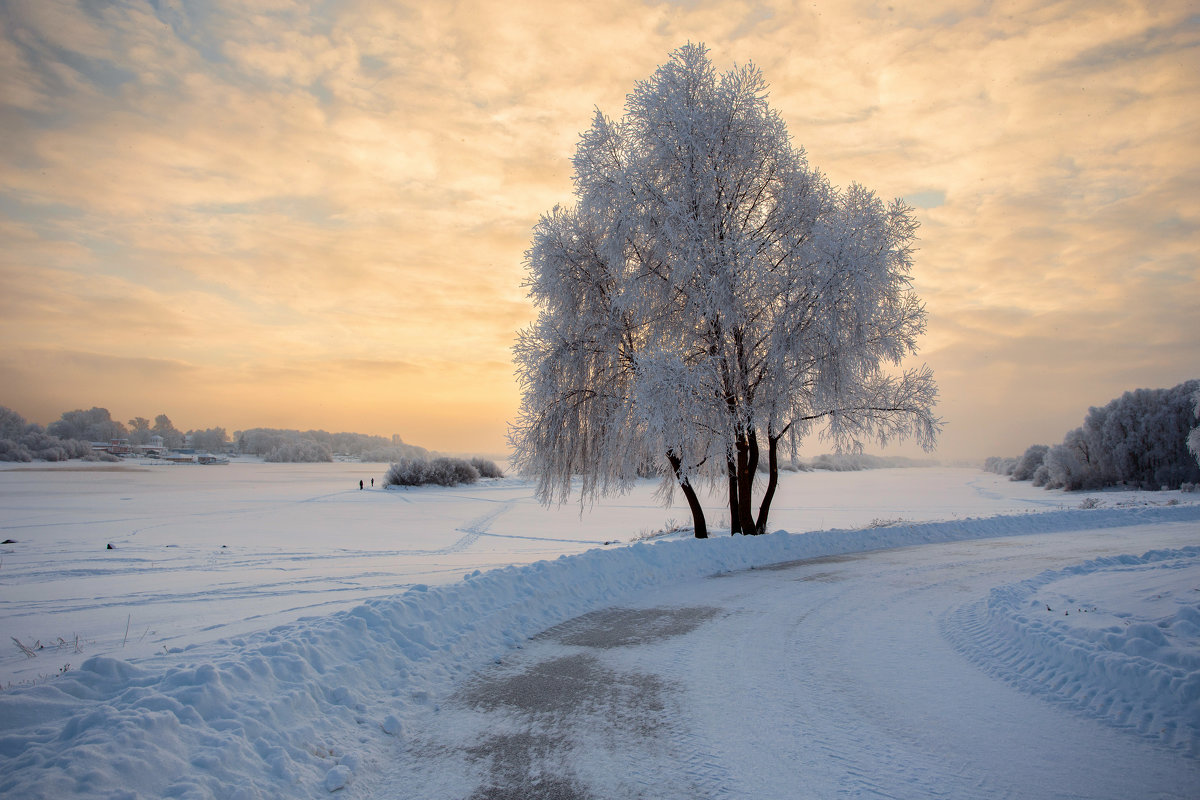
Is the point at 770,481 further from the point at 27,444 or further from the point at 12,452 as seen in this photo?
the point at 27,444

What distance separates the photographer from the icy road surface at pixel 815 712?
3561 millimetres

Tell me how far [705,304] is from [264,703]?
11.3m

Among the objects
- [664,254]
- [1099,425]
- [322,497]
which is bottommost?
[322,497]

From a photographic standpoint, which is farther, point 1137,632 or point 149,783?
point 1137,632

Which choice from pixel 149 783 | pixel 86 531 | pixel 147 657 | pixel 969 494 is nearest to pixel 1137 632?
pixel 149 783

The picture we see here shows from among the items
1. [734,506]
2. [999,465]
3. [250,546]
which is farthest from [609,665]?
[999,465]

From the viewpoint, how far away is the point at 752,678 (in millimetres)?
5375

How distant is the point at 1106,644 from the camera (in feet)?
17.6

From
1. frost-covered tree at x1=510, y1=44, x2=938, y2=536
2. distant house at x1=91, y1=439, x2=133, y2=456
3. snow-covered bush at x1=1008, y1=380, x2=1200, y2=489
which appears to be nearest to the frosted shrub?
distant house at x1=91, y1=439, x2=133, y2=456

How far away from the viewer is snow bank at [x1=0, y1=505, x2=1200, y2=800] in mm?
3271

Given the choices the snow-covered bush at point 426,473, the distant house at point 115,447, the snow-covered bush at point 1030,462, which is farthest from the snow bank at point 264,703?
the distant house at point 115,447

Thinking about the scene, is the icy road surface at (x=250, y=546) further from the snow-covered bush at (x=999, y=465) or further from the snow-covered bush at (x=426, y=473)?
the snow-covered bush at (x=999, y=465)

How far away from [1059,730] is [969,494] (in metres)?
38.2

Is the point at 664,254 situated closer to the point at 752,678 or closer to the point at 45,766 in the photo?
the point at 752,678
